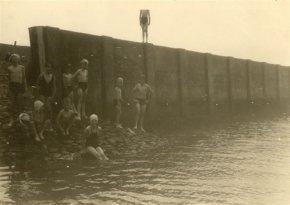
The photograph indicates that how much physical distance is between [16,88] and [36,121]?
1.28 m

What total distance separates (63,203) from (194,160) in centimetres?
389

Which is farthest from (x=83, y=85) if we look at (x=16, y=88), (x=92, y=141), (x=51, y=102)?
(x=92, y=141)

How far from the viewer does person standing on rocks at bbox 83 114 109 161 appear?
8.23 m

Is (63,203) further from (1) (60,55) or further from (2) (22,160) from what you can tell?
(1) (60,55)

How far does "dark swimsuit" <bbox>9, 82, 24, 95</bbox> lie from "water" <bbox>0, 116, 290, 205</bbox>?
2.42 meters

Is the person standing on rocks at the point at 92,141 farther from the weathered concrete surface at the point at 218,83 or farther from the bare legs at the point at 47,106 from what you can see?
the weathered concrete surface at the point at 218,83

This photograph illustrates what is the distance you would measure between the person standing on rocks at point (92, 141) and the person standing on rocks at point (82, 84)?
2.17 m

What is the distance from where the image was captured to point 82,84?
1069 cm

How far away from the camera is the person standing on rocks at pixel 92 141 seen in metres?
8.23

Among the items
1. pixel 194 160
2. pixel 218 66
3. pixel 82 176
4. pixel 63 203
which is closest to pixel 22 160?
pixel 82 176

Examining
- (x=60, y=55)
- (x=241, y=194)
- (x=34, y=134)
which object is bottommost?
(x=241, y=194)

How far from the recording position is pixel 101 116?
12125mm

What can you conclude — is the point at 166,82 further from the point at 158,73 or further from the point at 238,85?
the point at 238,85

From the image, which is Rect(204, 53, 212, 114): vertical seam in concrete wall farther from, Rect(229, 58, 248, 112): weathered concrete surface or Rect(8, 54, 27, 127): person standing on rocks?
Rect(8, 54, 27, 127): person standing on rocks
